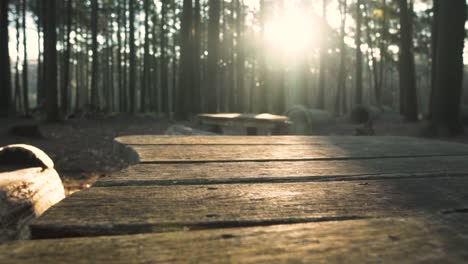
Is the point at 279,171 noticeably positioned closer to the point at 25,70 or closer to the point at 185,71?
the point at 185,71

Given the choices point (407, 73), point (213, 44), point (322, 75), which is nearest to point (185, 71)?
point (213, 44)

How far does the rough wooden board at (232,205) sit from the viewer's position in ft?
2.77

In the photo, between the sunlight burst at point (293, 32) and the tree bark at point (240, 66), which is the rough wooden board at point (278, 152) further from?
the tree bark at point (240, 66)

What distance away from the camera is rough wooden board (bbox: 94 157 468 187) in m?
1.34

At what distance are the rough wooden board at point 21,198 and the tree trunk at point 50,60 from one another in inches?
470

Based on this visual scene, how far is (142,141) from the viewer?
2.48 m

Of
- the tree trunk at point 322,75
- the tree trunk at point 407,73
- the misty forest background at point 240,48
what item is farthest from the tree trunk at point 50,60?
the tree trunk at point 322,75

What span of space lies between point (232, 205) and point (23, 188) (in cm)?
97

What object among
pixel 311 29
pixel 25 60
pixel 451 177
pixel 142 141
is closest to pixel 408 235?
pixel 451 177

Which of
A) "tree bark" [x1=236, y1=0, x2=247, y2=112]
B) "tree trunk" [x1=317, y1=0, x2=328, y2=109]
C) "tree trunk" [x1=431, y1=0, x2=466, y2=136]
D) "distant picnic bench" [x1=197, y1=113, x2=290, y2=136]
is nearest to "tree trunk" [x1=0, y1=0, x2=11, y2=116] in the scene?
"distant picnic bench" [x1=197, y1=113, x2=290, y2=136]

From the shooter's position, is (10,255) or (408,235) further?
(408,235)

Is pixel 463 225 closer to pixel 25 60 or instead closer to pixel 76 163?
pixel 76 163

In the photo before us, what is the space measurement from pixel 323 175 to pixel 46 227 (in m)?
0.99

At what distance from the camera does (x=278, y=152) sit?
2.15m
